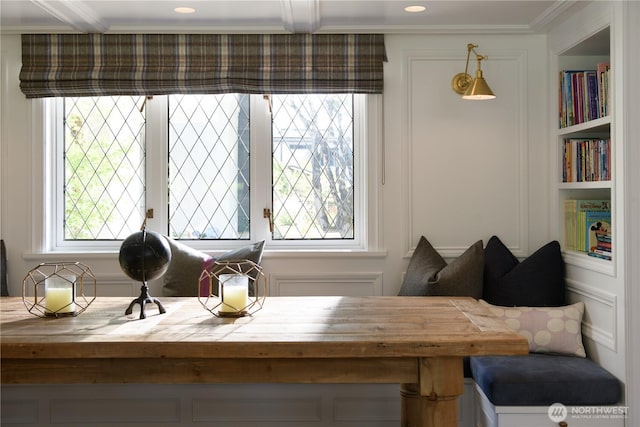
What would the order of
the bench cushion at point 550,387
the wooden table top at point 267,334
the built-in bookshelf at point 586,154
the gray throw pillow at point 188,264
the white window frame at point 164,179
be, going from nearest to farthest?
1. the wooden table top at point 267,334
2. the bench cushion at point 550,387
3. the built-in bookshelf at point 586,154
4. the gray throw pillow at point 188,264
5. the white window frame at point 164,179

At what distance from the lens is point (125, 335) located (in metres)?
2.23

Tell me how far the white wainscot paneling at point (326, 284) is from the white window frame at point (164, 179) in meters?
0.18

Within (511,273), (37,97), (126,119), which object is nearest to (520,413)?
(511,273)

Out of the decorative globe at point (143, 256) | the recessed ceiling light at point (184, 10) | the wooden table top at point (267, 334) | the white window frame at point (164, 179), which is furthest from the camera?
the white window frame at point (164, 179)

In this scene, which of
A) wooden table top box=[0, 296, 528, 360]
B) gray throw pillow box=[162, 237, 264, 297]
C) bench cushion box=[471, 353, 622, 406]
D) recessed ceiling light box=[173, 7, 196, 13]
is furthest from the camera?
gray throw pillow box=[162, 237, 264, 297]

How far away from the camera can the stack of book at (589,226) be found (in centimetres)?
331

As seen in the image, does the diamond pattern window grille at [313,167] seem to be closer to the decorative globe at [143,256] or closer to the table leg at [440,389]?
the decorative globe at [143,256]

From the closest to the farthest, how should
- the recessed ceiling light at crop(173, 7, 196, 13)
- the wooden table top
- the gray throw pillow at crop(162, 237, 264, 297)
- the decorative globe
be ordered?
the wooden table top
the decorative globe
the recessed ceiling light at crop(173, 7, 196, 13)
the gray throw pillow at crop(162, 237, 264, 297)

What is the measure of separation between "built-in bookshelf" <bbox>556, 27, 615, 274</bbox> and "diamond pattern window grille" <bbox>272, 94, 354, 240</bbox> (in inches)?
50.2

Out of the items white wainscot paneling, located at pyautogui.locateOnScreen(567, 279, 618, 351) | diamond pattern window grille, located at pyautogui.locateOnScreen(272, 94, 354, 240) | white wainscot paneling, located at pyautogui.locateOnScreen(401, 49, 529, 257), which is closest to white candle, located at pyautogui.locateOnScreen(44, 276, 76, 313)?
diamond pattern window grille, located at pyautogui.locateOnScreen(272, 94, 354, 240)

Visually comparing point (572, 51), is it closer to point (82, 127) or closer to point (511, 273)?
point (511, 273)

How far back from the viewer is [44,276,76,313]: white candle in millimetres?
2555

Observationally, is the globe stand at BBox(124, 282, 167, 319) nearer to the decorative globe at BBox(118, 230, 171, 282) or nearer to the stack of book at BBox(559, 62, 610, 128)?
the decorative globe at BBox(118, 230, 171, 282)

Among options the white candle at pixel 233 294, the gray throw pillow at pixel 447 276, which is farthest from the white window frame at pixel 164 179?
the white candle at pixel 233 294
